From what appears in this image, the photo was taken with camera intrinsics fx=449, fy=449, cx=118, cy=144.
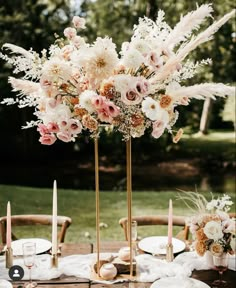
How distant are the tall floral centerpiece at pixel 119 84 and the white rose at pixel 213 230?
537 millimetres

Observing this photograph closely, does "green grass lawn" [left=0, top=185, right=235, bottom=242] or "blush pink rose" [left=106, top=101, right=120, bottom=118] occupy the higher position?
"blush pink rose" [left=106, top=101, right=120, bottom=118]

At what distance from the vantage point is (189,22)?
1788 mm

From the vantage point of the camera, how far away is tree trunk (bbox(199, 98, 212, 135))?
12.1 metres

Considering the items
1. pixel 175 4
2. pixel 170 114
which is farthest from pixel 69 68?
pixel 175 4

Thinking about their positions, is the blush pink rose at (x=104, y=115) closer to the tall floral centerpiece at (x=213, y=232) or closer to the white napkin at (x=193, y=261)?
the tall floral centerpiece at (x=213, y=232)

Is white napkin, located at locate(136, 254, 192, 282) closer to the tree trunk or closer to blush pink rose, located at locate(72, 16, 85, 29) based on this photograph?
blush pink rose, located at locate(72, 16, 85, 29)

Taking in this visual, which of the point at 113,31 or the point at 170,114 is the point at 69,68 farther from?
the point at 113,31

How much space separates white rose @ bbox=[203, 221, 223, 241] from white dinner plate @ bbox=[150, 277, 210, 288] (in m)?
0.23

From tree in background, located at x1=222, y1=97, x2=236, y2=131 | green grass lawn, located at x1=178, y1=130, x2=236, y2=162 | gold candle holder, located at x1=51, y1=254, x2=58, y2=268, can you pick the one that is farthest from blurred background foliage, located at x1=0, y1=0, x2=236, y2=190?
gold candle holder, located at x1=51, y1=254, x2=58, y2=268

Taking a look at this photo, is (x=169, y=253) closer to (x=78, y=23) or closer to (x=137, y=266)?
(x=137, y=266)

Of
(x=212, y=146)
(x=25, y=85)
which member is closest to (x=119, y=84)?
(x=25, y=85)

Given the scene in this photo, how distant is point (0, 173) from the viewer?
35.2ft

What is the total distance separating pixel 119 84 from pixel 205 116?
419 inches

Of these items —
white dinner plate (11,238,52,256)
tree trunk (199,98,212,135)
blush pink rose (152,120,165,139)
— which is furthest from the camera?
tree trunk (199,98,212,135)
